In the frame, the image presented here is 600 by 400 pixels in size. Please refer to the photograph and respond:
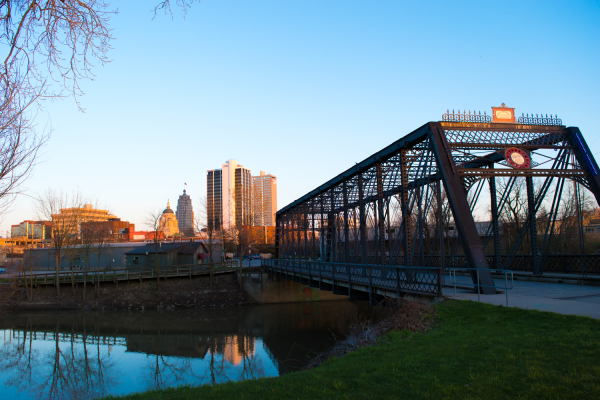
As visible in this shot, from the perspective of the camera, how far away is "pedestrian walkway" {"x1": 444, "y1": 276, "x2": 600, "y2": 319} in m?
9.88

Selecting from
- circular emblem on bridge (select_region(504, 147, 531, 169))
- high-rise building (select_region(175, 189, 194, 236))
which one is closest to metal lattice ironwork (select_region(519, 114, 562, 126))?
circular emblem on bridge (select_region(504, 147, 531, 169))

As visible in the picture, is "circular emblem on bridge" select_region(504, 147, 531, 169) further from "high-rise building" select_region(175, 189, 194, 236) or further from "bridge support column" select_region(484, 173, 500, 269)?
"high-rise building" select_region(175, 189, 194, 236)

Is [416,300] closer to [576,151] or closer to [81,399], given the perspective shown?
[576,151]

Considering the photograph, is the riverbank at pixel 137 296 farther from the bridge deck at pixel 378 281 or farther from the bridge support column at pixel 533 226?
the bridge support column at pixel 533 226

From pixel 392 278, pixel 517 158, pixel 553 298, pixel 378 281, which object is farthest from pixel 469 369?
pixel 517 158

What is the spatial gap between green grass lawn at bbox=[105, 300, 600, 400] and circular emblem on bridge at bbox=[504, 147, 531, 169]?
357 inches

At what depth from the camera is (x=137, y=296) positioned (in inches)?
1446

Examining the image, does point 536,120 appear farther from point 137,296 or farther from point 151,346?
point 137,296

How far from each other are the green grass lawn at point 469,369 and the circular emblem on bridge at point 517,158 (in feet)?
29.7

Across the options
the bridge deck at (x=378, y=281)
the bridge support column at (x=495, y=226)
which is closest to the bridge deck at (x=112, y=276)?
the bridge deck at (x=378, y=281)

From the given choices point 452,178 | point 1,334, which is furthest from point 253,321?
point 452,178

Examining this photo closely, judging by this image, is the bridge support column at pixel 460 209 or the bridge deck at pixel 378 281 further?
the bridge support column at pixel 460 209

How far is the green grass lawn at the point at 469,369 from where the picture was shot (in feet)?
18.1

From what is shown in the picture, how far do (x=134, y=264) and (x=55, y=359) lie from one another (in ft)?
84.1
